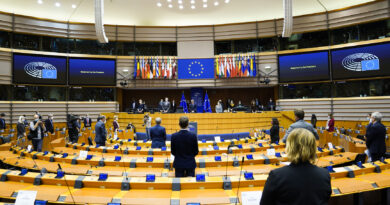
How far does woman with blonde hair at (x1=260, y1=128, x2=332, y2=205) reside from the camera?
1339mm

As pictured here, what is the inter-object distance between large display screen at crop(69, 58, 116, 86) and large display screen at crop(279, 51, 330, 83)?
1160cm

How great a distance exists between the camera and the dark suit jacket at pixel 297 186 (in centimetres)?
134

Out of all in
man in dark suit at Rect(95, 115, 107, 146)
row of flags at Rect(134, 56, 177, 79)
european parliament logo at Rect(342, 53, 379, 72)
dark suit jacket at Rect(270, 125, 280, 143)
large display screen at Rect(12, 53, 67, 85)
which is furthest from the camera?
row of flags at Rect(134, 56, 177, 79)

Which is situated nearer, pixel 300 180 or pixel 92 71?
pixel 300 180

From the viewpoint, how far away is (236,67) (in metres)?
15.5

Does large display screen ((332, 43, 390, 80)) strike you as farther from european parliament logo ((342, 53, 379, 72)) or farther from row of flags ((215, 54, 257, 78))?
row of flags ((215, 54, 257, 78))

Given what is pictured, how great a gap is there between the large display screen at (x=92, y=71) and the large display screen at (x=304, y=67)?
11.6 m

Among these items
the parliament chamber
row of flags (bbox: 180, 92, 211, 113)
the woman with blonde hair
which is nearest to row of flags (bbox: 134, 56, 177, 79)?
the parliament chamber

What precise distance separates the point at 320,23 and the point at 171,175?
585 inches

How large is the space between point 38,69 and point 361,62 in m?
19.5

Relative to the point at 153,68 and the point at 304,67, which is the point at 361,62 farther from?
the point at 153,68

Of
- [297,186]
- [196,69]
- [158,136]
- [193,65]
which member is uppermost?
[193,65]

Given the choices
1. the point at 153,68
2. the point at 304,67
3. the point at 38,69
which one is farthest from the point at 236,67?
the point at 38,69

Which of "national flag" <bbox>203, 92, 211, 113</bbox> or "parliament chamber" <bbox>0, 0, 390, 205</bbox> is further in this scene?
"national flag" <bbox>203, 92, 211, 113</bbox>
